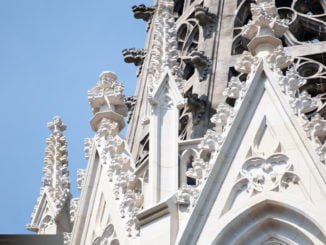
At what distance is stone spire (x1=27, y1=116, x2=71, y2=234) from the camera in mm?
35281

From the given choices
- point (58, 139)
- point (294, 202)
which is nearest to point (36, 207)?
point (58, 139)

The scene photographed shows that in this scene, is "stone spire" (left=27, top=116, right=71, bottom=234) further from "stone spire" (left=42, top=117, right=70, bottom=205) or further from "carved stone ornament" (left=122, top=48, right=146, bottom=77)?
"carved stone ornament" (left=122, top=48, right=146, bottom=77)

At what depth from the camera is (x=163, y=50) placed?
34344mm

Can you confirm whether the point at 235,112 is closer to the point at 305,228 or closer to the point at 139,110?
the point at 305,228

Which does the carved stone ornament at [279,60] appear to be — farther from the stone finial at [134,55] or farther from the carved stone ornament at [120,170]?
the stone finial at [134,55]

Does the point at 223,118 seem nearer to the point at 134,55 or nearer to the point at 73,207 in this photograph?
the point at 73,207

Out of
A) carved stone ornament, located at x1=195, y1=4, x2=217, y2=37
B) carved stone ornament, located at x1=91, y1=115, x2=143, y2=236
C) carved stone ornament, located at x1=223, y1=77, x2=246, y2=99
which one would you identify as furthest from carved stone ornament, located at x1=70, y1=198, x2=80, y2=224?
carved stone ornament, located at x1=195, y1=4, x2=217, y2=37

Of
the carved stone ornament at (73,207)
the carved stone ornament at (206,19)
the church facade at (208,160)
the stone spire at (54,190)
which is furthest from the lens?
the carved stone ornament at (206,19)

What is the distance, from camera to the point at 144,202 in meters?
32.2

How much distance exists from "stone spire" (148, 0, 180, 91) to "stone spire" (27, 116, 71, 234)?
2.88 m

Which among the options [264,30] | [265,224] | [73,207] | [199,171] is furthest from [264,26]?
[73,207]

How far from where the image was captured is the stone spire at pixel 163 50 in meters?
33.9

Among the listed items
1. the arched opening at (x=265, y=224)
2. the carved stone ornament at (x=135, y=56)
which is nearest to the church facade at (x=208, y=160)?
the arched opening at (x=265, y=224)

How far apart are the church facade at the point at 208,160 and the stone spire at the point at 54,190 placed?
0.06 feet
